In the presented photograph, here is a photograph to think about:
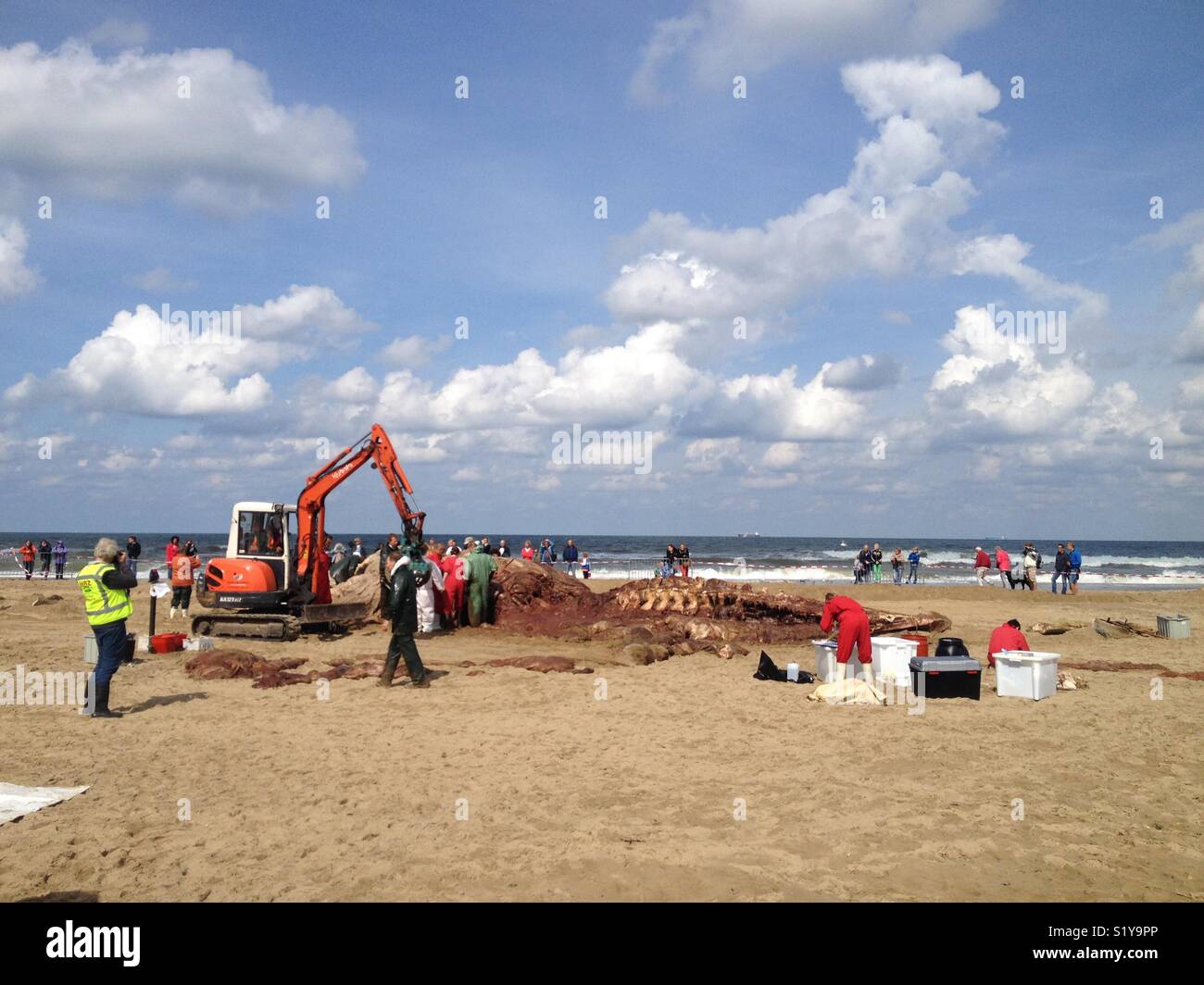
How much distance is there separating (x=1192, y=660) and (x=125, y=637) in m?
17.4

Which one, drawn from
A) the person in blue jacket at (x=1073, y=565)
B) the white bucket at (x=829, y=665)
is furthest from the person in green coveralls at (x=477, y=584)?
the person in blue jacket at (x=1073, y=565)

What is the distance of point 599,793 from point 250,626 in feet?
38.2

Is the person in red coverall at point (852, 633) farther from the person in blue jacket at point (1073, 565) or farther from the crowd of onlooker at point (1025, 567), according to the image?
the person in blue jacket at point (1073, 565)

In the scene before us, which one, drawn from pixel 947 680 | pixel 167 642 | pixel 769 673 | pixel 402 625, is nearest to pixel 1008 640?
pixel 947 680

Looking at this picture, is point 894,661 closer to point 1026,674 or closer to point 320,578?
point 1026,674

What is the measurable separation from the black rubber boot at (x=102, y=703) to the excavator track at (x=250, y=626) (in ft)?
21.5

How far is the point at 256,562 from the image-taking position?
16.8 metres

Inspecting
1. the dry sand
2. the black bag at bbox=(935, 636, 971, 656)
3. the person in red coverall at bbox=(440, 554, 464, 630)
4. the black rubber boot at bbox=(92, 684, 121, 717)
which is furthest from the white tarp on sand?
the person in red coverall at bbox=(440, 554, 464, 630)

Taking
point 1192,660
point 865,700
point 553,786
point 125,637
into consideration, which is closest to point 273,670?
point 125,637

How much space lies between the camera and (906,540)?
117188mm

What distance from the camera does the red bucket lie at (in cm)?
1488

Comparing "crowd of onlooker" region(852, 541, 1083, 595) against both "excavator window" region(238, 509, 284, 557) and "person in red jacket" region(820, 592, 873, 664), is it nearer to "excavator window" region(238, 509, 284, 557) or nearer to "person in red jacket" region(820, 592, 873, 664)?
"person in red jacket" region(820, 592, 873, 664)

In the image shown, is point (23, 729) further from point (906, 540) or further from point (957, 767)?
point (906, 540)

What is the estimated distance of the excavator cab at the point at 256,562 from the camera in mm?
16656
